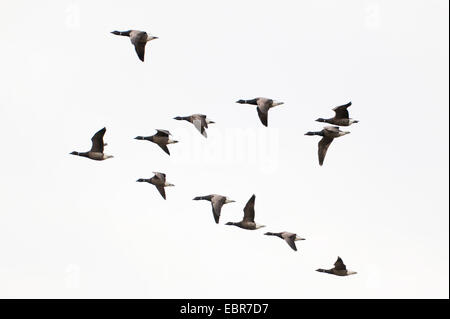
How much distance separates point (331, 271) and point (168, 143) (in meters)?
11.7

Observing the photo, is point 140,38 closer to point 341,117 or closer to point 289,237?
point 341,117

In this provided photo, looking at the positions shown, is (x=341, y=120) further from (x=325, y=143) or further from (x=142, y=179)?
(x=142, y=179)

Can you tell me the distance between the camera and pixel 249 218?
84.0 metres

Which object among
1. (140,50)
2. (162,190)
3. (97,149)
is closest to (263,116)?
(140,50)

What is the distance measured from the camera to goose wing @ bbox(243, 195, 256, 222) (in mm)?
83500

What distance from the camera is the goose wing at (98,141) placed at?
8381cm

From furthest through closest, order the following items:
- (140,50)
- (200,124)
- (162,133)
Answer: (162,133), (200,124), (140,50)

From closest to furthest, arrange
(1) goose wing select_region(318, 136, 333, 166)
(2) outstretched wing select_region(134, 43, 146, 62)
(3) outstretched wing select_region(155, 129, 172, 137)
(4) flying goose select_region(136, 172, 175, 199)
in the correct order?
(2) outstretched wing select_region(134, 43, 146, 62), (3) outstretched wing select_region(155, 129, 172, 137), (4) flying goose select_region(136, 172, 175, 199), (1) goose wing select_region(318, 136, 333, 166)

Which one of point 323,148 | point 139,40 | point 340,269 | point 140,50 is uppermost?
point 139,40

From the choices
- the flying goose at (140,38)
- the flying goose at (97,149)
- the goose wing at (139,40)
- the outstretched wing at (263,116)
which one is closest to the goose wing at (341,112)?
the outstretched wing at (263,116)

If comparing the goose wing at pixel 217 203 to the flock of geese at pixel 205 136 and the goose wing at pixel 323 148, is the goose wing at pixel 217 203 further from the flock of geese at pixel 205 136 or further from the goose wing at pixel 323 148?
the goose wing at pixel 323 148

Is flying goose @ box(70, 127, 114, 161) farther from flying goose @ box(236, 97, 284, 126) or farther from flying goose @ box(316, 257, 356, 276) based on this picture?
flying goose @ box(316, 257, 356, 276)

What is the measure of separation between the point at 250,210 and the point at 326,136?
6.30 metres

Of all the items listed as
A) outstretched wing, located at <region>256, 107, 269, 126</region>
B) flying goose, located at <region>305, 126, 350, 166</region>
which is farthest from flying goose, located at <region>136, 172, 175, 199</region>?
flying goose, located at <region>305, 126, 350, 166</region>
